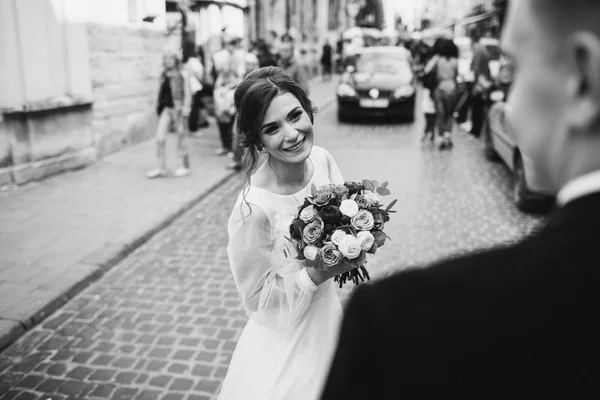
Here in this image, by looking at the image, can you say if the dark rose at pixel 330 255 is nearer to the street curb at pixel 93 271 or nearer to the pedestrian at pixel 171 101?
the street curb at pixel 93 271

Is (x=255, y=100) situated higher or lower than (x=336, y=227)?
higher

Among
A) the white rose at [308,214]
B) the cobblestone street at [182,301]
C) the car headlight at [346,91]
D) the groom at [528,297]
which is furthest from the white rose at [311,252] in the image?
the car headlight at [346,91]

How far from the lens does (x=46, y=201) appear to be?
25.2 feet

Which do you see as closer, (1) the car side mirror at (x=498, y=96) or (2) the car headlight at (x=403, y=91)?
(1) the car side mirror at (x=498, y=96)

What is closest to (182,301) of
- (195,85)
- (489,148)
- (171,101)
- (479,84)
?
(171,101)

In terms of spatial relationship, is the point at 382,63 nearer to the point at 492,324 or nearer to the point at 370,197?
the point at 370,197

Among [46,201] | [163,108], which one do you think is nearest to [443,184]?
[163,108]

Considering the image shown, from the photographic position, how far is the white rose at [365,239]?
87.5 inches

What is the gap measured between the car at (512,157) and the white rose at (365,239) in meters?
4.16

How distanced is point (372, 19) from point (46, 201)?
81.9 metres

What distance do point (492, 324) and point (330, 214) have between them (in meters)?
1.58

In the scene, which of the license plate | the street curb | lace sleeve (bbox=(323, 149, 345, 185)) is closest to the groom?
lace sleeve (bbox=(323, 149, 345, 185))

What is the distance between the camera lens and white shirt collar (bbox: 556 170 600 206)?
71cm

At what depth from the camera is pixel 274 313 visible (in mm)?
2361
